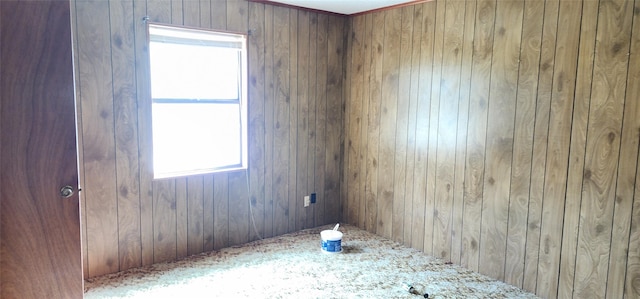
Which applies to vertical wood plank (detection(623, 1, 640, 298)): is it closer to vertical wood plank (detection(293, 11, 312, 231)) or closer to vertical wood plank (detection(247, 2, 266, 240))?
vertical wood plank (detection(293, 11, 312, 231))

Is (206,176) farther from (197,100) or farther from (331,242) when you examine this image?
(331,242)

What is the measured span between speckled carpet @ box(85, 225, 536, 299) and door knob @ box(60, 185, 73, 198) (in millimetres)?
1081

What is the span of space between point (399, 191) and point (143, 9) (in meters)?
2.55

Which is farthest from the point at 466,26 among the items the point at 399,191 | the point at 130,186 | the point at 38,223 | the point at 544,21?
the point at 38,223

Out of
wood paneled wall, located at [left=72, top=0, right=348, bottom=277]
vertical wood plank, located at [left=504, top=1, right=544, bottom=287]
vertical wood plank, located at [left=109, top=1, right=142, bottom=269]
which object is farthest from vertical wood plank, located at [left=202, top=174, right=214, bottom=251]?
vertical wood plank, located at [left=504, top=1, right=544, bottom=287]

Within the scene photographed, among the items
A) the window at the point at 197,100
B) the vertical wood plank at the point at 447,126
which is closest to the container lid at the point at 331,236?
the vertical wood plank at the point at 447,126

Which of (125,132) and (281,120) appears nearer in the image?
(125,132)

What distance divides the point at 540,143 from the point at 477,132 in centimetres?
48

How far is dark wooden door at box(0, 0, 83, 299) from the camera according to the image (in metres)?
1.95

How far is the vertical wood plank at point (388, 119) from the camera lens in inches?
153

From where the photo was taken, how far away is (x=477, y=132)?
10.8ft

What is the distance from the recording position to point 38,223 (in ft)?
6.76

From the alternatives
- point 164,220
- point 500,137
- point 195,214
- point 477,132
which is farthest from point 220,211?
point 500,137

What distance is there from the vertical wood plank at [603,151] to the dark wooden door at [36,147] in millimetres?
2862
